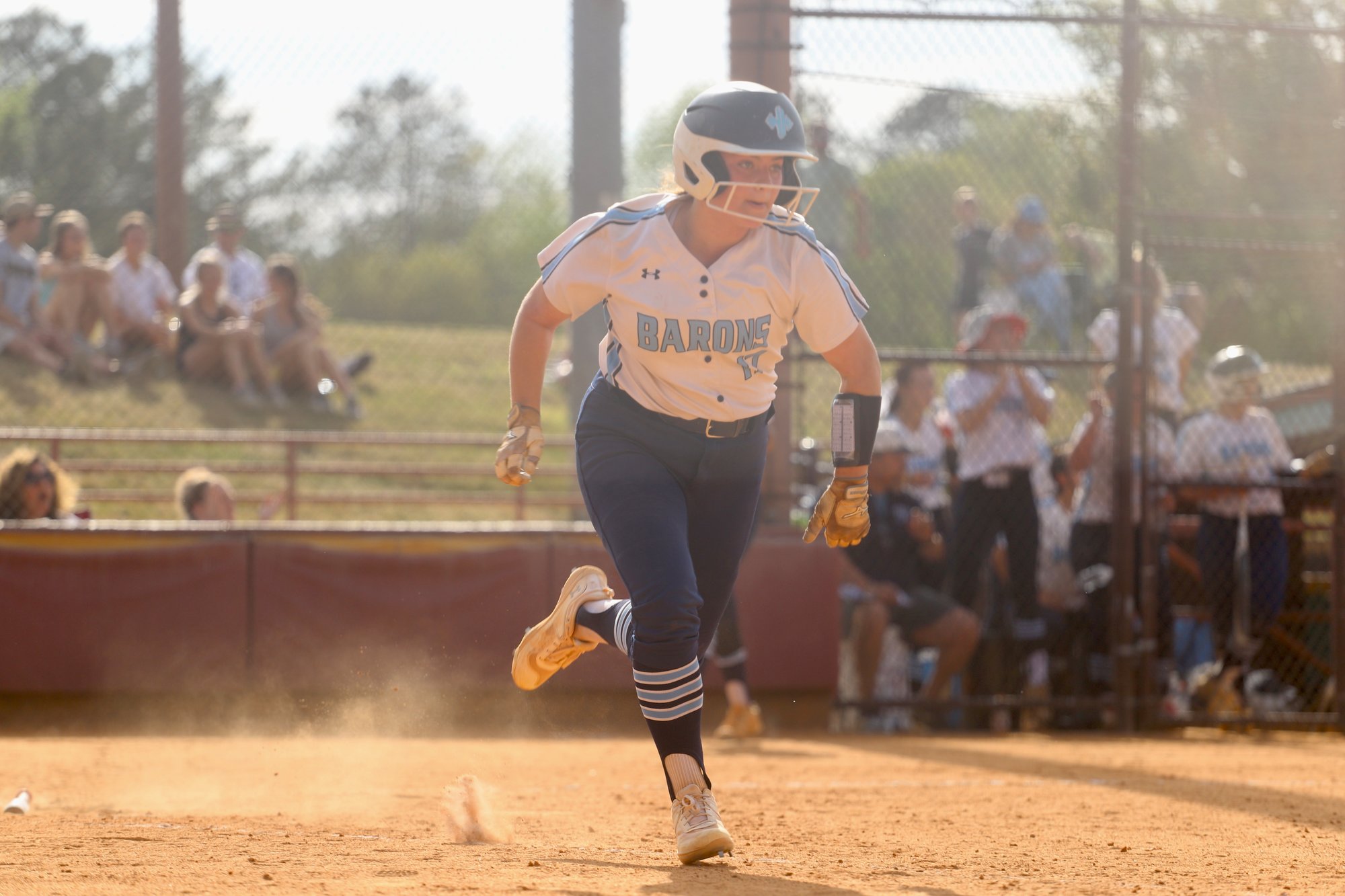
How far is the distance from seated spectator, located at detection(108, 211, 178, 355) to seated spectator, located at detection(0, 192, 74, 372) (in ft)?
1.50

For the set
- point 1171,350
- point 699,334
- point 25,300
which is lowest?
point 699,334

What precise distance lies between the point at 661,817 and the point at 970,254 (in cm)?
541

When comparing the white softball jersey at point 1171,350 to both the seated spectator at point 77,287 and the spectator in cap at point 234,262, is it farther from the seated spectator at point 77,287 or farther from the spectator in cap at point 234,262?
the seated spectator at point 77,287

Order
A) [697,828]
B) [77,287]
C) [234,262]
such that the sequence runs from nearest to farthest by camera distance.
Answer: [697,828], [77,287], [234,262]

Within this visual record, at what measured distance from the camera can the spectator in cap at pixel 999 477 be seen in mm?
8289

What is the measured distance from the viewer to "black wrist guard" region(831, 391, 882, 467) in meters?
4.33

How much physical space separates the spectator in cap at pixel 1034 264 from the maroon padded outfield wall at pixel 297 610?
7.97 feet

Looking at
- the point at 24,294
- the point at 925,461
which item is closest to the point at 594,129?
the point at 925,461

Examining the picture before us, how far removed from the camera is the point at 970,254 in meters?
9.57

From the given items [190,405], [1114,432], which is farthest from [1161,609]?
[190,405]

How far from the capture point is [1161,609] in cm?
838

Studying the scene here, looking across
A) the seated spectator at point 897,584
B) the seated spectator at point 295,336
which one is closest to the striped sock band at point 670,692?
the seated spectator at point 897,584

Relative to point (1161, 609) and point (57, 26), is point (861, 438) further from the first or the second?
point (57, 26)

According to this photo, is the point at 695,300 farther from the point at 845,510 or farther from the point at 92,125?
the point at 92,125
